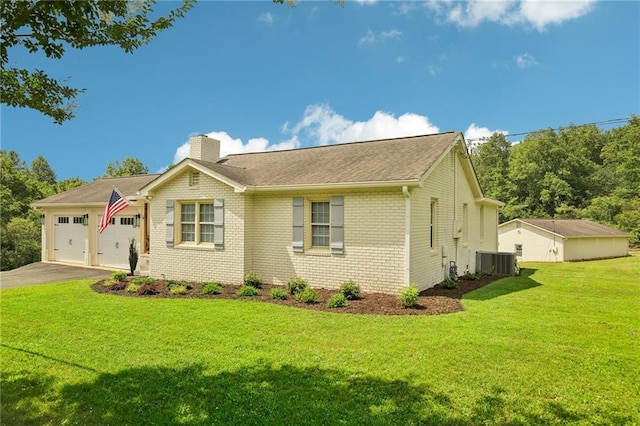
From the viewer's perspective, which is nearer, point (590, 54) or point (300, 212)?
point (300, 212)

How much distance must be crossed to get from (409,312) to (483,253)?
948cm

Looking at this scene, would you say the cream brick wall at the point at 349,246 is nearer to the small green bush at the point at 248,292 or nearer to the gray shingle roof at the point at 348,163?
the gray shingle roof at the point at 348,163

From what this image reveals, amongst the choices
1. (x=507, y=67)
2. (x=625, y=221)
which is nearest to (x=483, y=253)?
(x=507, y=67)

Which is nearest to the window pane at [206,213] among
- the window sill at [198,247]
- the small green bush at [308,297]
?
the window sill at [198,247]

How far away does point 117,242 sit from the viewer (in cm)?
1734

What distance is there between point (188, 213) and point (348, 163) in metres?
5.81

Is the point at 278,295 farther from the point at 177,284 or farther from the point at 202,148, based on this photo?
the point at 202,148

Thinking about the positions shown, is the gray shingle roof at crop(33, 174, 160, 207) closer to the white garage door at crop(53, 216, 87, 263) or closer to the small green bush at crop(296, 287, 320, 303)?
the white garage door at crop(53, 216, 87, 263)

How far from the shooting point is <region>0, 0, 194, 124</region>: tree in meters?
3.80

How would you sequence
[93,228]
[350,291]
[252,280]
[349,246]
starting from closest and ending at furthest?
[350,291], [349,246], [252,280], [93,228]

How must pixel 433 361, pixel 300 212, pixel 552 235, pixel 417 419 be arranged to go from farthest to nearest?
pixel 552 235
pixel 300 212
pixel 433 361
pixel 417 419

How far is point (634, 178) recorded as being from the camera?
41.2m

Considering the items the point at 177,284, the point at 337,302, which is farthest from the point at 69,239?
the point at 337,302

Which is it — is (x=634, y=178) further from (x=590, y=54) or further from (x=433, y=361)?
(x=433, y=361)
